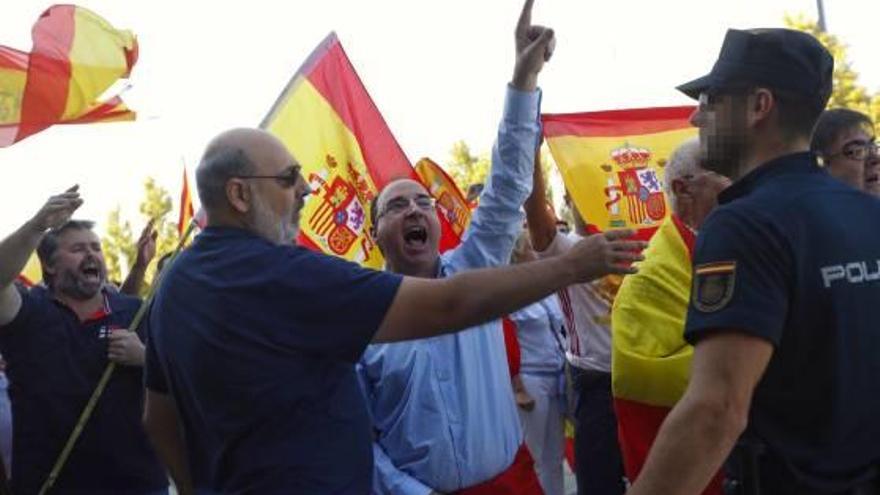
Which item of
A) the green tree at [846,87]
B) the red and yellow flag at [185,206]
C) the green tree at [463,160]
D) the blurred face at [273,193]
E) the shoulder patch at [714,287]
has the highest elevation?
the blurred face at [273,193]

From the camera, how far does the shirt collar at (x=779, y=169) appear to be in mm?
2461

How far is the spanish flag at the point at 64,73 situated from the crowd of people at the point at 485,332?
2.08ft

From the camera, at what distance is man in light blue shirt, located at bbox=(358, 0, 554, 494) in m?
3.73

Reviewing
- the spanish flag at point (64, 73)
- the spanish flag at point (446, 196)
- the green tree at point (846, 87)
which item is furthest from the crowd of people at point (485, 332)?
the green tree at point (846, 87)

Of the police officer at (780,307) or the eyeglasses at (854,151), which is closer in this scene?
the police officer at (780,307)

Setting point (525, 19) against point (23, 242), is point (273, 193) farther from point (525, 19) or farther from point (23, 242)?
point (23, 242)

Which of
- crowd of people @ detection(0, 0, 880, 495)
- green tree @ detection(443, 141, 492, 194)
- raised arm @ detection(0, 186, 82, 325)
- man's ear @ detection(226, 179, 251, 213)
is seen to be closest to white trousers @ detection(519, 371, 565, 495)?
crowd of people @ detection(0, 0, 880, 495)

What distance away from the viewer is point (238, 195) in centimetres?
319

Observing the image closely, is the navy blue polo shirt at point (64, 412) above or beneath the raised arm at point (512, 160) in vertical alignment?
beneath

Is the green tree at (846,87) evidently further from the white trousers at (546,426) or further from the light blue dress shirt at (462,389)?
the light blue dress shirt at (462,389)

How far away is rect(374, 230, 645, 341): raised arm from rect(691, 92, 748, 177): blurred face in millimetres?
353

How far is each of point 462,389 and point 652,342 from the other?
2.20 feet

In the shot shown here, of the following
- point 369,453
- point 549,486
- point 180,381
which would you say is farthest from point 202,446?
point 549,486

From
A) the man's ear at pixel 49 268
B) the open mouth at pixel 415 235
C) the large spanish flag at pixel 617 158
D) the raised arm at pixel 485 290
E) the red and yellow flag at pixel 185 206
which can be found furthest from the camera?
the red and yellow flag at pixel 185 206
